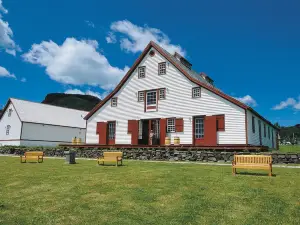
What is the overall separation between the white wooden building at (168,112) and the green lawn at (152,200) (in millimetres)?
12548

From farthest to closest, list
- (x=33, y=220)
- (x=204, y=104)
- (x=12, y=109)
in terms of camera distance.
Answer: (x=12, y=109)
(x=204, y=104)
(x=33, y=220)

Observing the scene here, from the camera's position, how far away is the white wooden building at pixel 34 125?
42.1 m

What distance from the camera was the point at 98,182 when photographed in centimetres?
1015

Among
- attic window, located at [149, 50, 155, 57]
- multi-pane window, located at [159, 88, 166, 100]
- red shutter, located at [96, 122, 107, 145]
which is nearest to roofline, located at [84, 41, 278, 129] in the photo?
attic window, located at [149, 50, 155, 57]

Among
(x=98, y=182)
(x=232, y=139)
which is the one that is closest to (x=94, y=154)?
(x=232, y=139)

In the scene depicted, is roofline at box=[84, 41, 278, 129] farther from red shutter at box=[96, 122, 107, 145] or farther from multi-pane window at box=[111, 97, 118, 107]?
red shutter at box=[96, 122, 107, 145]

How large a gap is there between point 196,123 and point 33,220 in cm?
1966

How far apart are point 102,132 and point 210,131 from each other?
11649mm

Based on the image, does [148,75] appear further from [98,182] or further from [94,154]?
[98,182]

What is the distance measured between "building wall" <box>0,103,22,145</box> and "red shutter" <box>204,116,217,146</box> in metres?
29.9

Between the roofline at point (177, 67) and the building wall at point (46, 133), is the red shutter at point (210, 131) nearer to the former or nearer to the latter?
the roofline at point (177, 67)

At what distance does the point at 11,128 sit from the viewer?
4325 centimetres

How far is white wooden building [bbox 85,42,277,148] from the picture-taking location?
23.1m

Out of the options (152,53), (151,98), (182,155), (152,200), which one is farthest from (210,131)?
(152,200)
